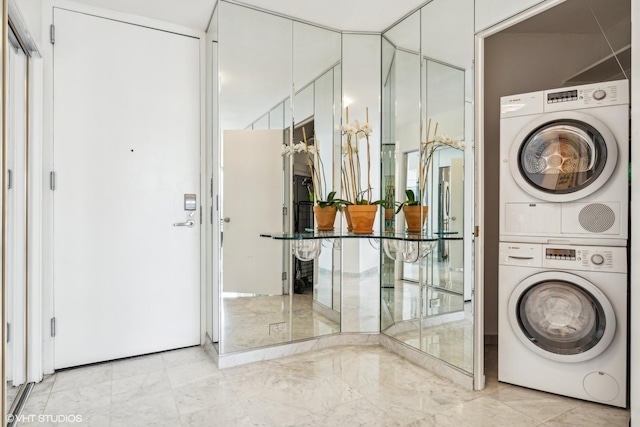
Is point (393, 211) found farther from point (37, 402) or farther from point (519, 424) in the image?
point (37, 402)

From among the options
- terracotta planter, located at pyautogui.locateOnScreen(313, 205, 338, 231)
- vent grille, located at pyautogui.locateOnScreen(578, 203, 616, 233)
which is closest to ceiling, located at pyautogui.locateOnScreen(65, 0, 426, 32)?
terracotta planter, located at pyautogui.locateOnScreen(313, 205, 338, 231)

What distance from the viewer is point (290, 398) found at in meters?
2.11

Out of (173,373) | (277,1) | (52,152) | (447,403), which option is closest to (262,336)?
(173,373)

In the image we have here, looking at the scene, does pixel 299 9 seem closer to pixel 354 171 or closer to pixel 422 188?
pixel 354 171

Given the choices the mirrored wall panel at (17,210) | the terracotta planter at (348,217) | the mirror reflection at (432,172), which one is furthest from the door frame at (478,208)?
the mirrored wall panel at (17,210)

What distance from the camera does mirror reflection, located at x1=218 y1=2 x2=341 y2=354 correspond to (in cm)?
259

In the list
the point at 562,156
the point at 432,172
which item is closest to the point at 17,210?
the point at 432,172

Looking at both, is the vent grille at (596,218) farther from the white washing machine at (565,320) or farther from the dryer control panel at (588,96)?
the dryer control panel at (588,96)

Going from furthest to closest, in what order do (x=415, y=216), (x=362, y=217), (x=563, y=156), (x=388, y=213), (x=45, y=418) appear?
(x=388, y=213), (x=362, y=217), (x=415, y=216), (x=563, y=156), (x=45, y=418)

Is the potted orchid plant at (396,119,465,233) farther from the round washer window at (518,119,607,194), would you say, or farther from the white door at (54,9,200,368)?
the white door at (54,9,200,368)

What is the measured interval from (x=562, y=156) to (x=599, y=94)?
36 centimetres

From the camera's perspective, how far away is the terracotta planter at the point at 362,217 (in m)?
2.64

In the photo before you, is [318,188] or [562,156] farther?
[318,188]

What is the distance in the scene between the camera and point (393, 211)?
112 inches
